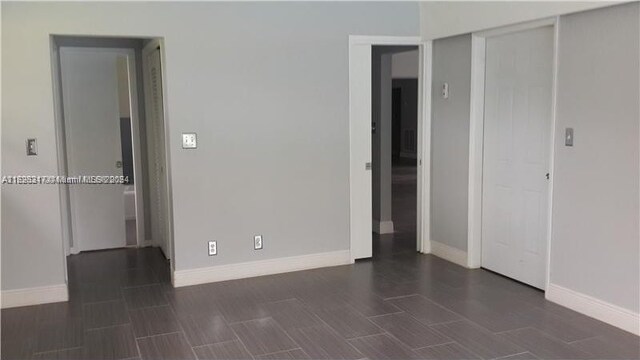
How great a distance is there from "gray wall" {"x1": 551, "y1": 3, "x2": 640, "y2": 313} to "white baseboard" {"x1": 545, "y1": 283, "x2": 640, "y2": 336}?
4cm

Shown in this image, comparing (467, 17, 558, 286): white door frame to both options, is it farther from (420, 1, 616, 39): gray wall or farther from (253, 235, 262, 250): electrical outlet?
(253, 235, 262, 250): electrical outlet

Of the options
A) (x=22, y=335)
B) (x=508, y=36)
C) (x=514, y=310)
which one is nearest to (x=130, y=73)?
(x=22, y=335)

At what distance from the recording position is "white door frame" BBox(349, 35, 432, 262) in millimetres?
5230

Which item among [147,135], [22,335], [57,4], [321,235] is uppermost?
[57,4]

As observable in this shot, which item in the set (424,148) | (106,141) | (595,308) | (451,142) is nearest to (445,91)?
(451,142)

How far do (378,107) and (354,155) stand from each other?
1322 millimetres

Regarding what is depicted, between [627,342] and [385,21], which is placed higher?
[385,21]

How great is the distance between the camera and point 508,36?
15.3ft

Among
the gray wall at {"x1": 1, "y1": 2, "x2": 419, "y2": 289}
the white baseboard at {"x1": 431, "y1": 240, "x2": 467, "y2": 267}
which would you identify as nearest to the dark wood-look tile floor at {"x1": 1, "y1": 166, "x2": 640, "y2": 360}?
the white baseboard at {"x1": 431, "y1": 240, "x2": 467, "y2": 267}

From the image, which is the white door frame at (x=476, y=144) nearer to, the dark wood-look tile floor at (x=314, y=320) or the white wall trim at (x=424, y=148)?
the dark wood-look tile floor at (x=314, y=320)

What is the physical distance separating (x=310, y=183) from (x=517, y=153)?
179 centimetres

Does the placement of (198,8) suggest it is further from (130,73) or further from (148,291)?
(148,291)

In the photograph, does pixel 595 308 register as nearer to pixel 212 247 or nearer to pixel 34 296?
pixel 212 247

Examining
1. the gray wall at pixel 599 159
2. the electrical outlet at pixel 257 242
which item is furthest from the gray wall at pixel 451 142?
the electrical outlet at pixel 257 242
